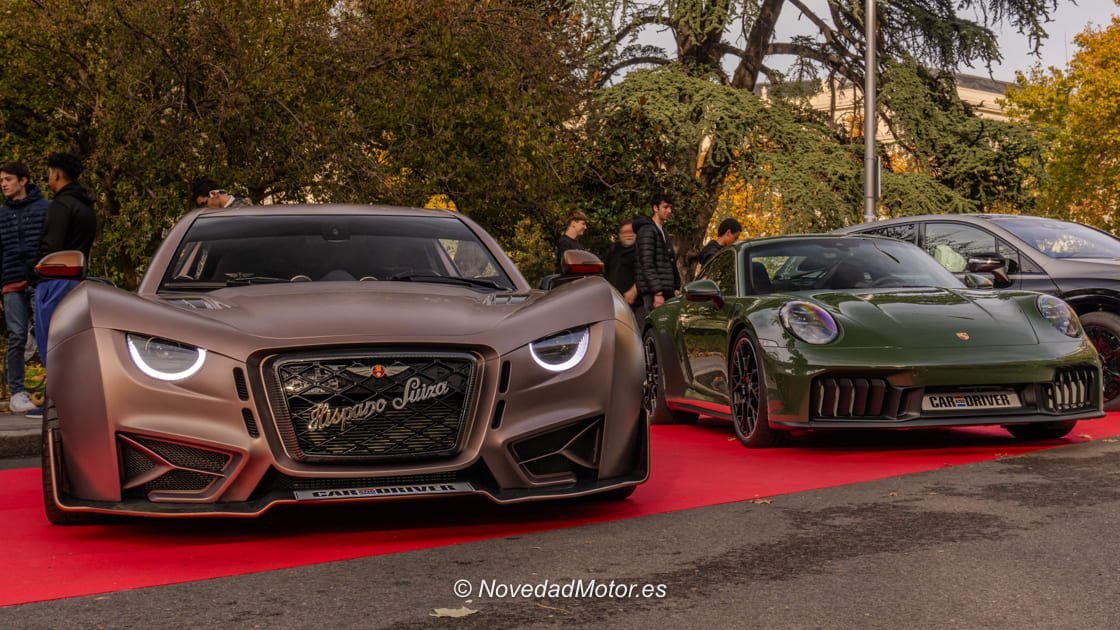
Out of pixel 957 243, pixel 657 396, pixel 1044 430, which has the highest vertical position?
pixel 957 243

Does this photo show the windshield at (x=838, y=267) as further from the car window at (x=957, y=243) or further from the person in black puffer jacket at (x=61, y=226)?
the person in black puffer jacket at (x=61, y=226)

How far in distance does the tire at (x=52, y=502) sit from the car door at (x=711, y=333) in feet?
15.1

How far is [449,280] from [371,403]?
1.28 m

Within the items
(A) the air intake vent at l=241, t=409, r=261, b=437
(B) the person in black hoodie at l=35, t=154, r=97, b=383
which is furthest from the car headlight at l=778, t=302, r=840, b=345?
(B) the person in black hoodie at l=35, t=154, r=97, b=383

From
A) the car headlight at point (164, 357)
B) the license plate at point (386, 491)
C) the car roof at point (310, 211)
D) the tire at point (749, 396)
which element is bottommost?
the tire at point (749, 396)

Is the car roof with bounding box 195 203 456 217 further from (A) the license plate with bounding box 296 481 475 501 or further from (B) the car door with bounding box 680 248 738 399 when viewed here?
(B) the car door with bounding box 680 248 738 399

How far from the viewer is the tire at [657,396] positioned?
10828 mm

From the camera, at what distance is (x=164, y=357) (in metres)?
5.31

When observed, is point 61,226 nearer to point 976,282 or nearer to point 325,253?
point 325,253

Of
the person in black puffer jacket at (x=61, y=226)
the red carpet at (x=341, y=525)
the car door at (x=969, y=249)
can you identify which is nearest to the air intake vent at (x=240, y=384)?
the red carpet at (x=341, y=525)

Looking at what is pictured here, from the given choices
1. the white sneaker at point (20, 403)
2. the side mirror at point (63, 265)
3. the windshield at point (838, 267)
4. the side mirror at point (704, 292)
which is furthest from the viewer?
the white sneaker at point (20, 403)

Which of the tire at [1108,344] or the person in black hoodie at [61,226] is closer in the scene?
the person in black hoodie at [61,226]

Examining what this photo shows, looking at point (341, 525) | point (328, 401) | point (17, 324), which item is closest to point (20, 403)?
point (17, 324)

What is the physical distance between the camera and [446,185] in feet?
70.0
